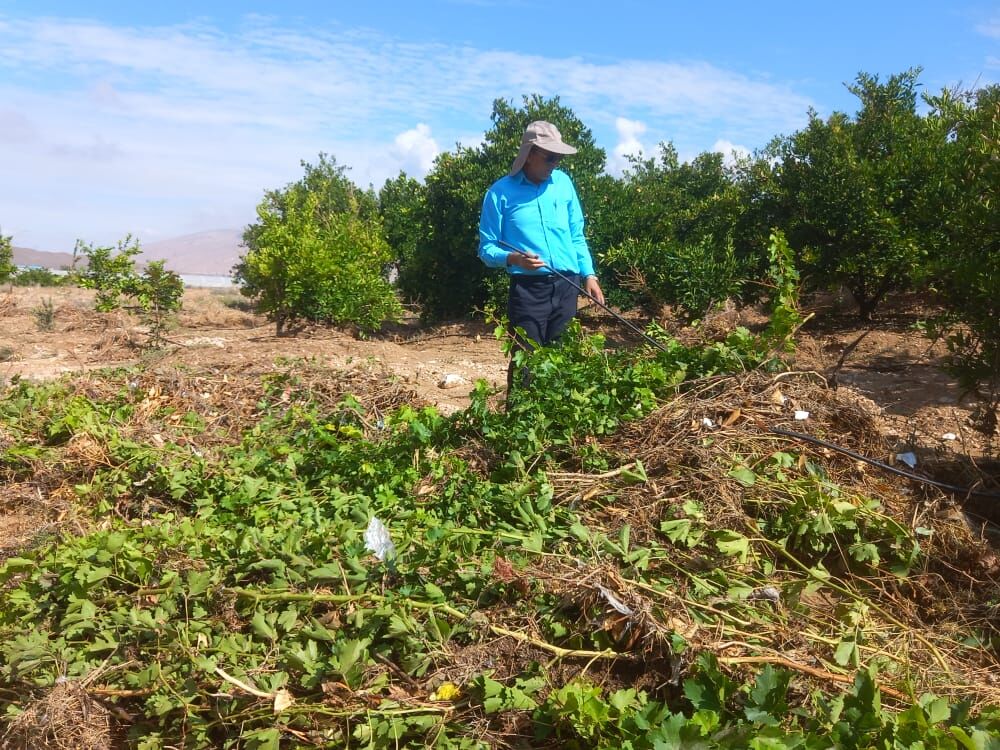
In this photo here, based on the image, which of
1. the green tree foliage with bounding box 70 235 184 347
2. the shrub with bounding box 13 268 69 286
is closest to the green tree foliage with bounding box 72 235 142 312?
the green tree foliage with bounding box 70 235 184 347

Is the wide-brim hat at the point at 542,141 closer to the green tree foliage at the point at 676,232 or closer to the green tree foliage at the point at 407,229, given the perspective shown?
the green tree foliage at the point at 676,232

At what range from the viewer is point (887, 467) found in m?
3.36

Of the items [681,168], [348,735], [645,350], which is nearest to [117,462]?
[348,735]

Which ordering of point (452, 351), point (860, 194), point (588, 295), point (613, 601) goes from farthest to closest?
point (452, 351)
point (860, 194)
point (588, 295)
point (613, 601)

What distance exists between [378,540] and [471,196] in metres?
7.63

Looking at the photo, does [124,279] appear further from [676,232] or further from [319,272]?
[676,232]

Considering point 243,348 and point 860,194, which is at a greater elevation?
point 860,194

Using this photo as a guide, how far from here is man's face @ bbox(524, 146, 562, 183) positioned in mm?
4508

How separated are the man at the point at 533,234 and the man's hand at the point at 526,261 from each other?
0.23ft

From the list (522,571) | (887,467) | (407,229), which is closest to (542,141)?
(887,467)

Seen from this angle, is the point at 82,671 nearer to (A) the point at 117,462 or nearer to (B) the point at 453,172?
(A) the point at 117,462

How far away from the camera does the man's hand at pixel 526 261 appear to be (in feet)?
14.3

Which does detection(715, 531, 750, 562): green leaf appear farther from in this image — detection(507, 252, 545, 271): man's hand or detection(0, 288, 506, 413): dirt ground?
detection(0, 288, 506, 413): dirt ground

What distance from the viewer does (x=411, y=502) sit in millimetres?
3463
